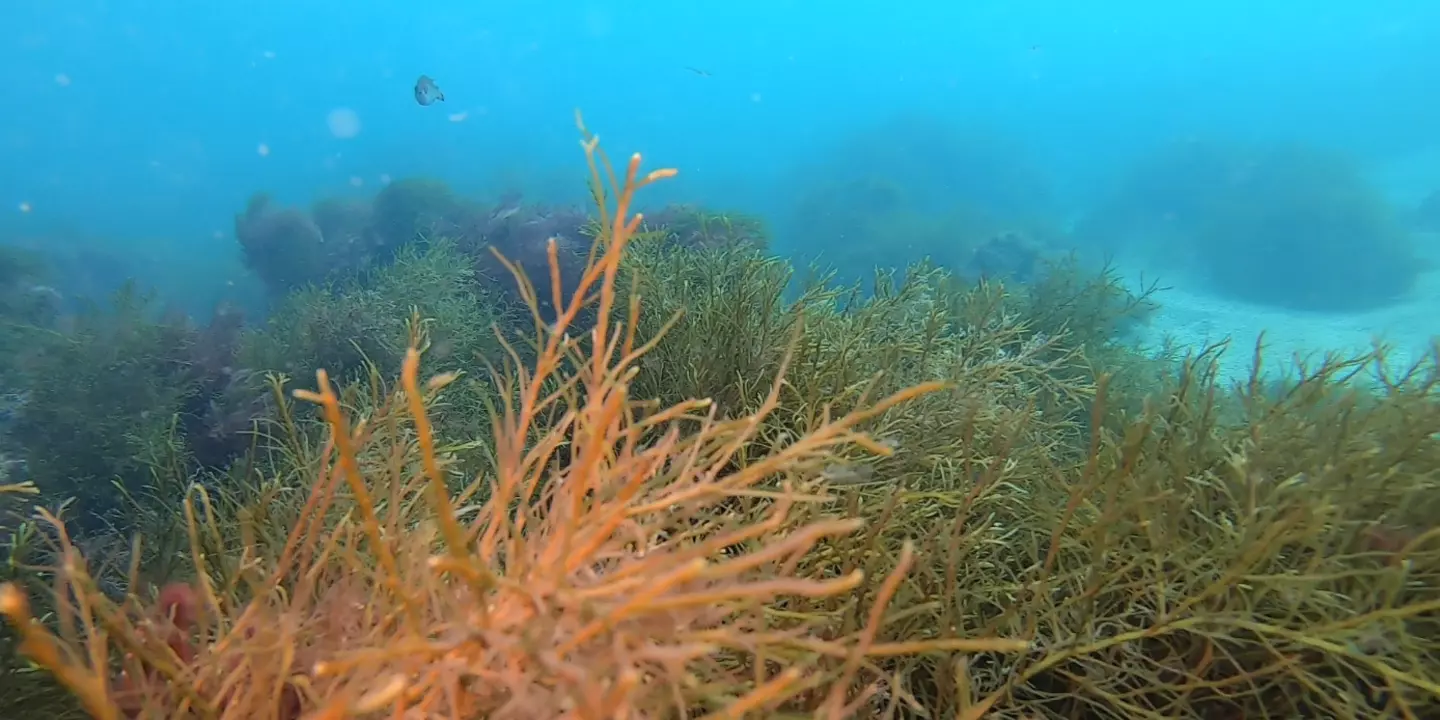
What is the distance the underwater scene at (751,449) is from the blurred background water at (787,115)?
0.62 metres

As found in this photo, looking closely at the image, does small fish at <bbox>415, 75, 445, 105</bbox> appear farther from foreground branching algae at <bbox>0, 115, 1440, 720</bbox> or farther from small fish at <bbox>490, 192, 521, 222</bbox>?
foreground branching algae at <bbox>0, 115, 1440, 720</bbox>

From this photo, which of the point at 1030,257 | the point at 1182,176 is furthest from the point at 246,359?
the point at 1182,176

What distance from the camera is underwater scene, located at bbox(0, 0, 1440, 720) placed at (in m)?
1.04

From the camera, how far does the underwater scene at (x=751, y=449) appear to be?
41.1 inches

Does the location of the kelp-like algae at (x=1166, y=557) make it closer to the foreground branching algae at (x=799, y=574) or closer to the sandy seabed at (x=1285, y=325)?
the foreground branching algae at (x=799, y=574)

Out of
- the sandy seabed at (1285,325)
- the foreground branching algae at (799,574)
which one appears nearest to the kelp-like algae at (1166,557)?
the foreground branching algae at (799,574)

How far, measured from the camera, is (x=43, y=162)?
164 feet

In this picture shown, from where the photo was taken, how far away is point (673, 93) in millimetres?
75188

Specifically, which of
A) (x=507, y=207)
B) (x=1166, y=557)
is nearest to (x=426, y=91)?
(x=507, y=207)

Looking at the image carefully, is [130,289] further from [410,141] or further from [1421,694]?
[410,141]

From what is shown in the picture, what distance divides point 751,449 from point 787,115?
67.2m

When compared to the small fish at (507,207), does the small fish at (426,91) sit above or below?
above

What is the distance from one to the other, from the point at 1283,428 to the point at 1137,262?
2311 cm

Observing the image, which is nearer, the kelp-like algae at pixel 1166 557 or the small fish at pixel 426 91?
the kelp-like algae at pixel 1166 557
